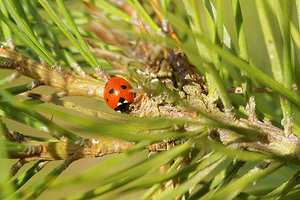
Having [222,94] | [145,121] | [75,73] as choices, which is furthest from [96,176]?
[75,73]

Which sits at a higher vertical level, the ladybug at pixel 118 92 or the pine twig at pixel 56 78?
the pine twig at pixel 56 78

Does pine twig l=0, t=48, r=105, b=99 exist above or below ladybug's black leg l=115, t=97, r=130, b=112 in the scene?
above

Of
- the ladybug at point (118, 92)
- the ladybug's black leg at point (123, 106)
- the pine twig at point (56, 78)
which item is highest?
the pine twig at point (56, 78)

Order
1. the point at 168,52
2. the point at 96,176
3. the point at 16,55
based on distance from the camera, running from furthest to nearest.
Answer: the point at 16,55 < the point at 168,52 < the point at 96,176

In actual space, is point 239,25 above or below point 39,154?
above

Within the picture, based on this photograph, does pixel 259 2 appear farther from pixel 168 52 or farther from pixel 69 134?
pixel 69 134

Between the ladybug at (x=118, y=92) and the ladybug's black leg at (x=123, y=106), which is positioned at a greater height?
the ladybug at (x=118, y=92)

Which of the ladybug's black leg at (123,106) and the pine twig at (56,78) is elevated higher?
the pine twig at (56,78)

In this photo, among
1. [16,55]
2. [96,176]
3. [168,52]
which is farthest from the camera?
Answer: [16,55]
